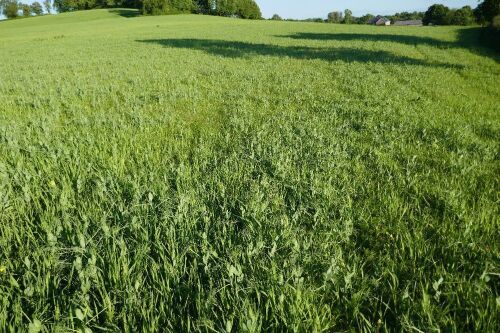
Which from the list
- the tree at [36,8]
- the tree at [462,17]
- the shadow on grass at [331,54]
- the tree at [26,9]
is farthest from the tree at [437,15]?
the tree at [36,8]

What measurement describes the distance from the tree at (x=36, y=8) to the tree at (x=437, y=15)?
157 m

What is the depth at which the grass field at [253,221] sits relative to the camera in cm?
230

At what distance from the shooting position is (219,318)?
2.30 metres

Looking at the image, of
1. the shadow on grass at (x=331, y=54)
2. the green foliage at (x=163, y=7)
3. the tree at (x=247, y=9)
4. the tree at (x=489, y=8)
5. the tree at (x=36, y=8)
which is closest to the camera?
the shadow on grass at (x=331, y=54)

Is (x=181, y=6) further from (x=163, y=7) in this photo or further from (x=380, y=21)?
(x=380, y=21)

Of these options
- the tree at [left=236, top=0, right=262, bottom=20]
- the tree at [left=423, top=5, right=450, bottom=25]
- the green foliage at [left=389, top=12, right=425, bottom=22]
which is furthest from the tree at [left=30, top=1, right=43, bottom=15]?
the green foliage at [left=389, top=12, right=425, bottom=22]

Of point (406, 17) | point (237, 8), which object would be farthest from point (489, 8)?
point (406, 17)

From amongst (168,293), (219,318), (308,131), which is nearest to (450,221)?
(219,318)

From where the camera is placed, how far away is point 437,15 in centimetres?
11481

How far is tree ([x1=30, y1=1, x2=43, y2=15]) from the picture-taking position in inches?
5408

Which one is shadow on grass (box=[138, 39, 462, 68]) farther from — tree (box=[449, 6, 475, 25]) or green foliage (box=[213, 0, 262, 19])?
green foliage (box=[213, 0, 262, 19])

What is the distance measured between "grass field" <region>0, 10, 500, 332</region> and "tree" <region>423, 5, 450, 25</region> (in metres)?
126

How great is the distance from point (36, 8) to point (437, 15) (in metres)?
161

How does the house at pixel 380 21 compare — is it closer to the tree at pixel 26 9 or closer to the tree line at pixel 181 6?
the tree line at pixel 181 6
